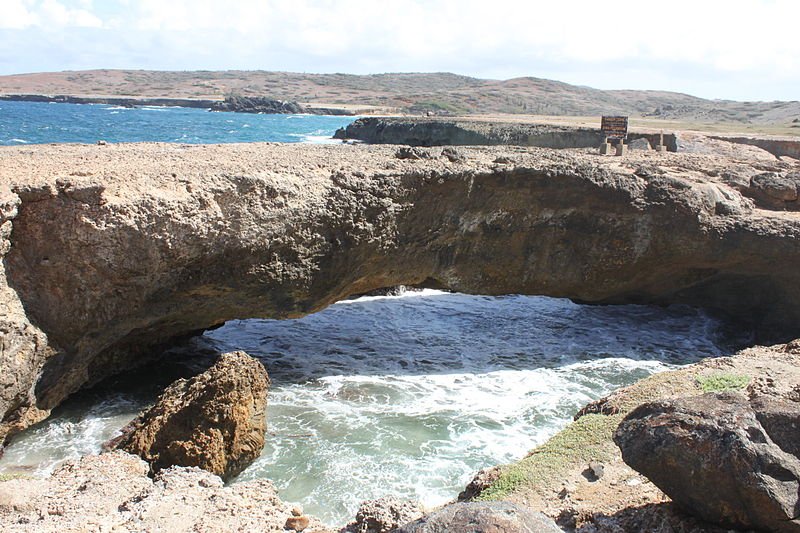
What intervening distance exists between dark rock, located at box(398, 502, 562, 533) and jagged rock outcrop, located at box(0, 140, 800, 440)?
683cm

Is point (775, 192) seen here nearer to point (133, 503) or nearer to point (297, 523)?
point (297, 523)

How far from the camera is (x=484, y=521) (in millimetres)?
3945

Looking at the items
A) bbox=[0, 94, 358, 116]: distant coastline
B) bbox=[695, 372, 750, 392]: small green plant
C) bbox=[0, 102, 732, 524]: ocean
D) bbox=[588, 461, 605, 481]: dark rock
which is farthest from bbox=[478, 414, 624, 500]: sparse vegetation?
bbox=[0, 94, 358, 116]: distant coastline

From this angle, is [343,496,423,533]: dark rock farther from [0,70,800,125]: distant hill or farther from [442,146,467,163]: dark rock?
[0,70,800,125]: distant hill

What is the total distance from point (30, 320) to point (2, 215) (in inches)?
57.9

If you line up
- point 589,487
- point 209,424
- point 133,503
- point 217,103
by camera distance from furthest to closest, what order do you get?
point 217,103, point 209,424, point 589,487, point 133,503

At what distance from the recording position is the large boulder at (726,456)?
15.7 ft

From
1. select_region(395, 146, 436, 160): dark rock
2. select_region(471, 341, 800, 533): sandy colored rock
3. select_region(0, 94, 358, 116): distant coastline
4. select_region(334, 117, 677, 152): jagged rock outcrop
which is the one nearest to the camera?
select_region(471, 341, 800, 533): sandy colored rock

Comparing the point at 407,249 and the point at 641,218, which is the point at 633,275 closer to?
the point at 641,218

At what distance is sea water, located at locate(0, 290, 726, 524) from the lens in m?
9.23

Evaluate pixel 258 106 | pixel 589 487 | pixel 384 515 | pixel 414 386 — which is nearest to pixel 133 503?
pixel 384 515

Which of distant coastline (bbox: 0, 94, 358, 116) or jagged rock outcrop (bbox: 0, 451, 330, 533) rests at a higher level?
distant coastline (bbox: 0, 94, 358, 116)

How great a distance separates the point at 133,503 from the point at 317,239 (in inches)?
226

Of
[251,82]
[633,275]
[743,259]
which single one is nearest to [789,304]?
[743,259]
